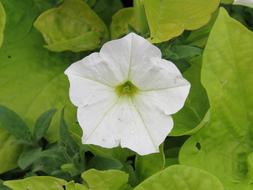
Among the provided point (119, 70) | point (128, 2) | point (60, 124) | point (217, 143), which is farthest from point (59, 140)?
point (128, 2)

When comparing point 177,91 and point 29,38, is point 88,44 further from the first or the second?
point 177,91

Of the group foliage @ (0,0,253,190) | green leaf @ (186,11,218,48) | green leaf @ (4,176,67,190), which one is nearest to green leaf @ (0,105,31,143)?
foliage @ (0,0,253,190)

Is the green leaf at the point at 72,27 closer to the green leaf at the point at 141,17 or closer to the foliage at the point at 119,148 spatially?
the foliage at the point at 119,148

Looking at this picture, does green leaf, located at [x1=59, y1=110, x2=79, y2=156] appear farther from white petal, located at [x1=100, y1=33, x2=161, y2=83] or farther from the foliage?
white petal, located at [x1=100, y1=33, x2=161, y2=83]

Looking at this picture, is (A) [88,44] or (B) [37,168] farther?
(A) [88,44]

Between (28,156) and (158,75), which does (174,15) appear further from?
(28,156)

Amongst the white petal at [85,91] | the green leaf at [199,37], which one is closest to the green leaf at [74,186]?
the white petal at [85,91]
